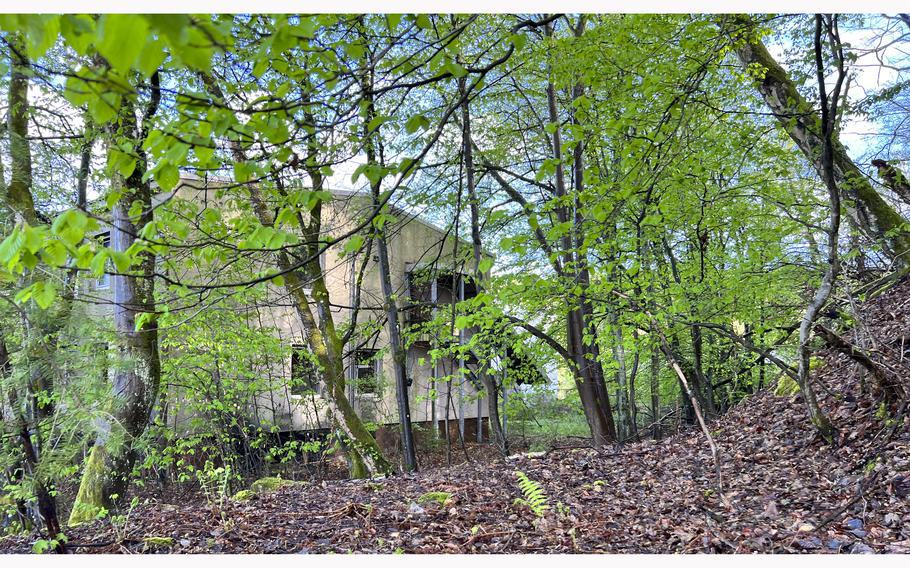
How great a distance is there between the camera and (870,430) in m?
→ 2.04

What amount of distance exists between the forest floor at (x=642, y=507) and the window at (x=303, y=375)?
1900 millimetres

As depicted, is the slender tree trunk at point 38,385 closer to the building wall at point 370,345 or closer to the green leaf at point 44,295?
the green leaf at point 44,295

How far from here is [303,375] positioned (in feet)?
15.5

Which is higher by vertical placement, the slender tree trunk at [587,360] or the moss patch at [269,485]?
the slender tree trunk at [587,360]

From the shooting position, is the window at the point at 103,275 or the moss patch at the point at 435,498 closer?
the window at the point at 103,275

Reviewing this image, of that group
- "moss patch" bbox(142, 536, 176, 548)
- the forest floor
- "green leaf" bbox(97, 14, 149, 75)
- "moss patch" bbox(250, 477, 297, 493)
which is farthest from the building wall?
"green leaf" bbox(97, 14, 149, 75)

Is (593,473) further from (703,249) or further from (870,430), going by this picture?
(703,249)

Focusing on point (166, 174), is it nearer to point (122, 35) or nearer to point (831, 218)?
point (122, 35)

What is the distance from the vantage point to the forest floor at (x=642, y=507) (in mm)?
1585

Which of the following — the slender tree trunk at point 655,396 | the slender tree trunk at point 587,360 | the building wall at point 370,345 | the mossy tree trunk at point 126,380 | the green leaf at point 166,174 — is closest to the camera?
the green leaf at point 166,174

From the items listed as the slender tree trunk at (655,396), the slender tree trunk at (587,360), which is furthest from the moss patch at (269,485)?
the slender tree trunk at (655,396)

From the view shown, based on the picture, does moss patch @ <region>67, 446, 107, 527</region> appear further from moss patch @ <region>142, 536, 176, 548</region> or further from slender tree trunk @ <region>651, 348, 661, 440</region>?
slender tree trunk @ <region>651, 348, 661, 440</region>

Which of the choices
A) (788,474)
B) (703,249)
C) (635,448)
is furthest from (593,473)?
(703,249)

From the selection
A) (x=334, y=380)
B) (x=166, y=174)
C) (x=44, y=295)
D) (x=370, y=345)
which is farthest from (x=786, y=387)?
(x=370, y=345)
